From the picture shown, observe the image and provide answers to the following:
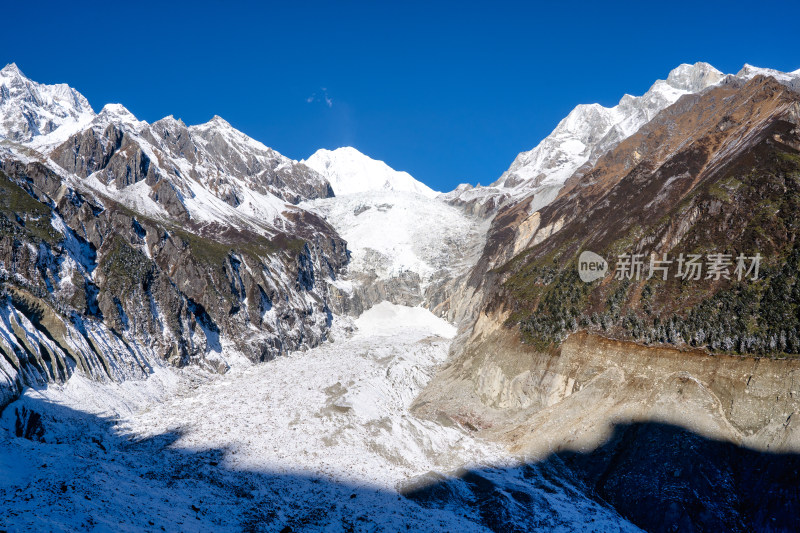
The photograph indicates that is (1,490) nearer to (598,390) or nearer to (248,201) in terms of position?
(598,390)

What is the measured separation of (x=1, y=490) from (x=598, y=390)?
3956 centimetres

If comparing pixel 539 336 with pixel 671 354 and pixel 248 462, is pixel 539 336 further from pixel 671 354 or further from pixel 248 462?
pixel 248 462

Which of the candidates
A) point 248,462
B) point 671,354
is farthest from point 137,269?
point 671,354

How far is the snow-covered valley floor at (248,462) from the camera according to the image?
25.4 meters

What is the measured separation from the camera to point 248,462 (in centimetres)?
3716

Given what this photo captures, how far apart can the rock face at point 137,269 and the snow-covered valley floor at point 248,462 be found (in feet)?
15.4

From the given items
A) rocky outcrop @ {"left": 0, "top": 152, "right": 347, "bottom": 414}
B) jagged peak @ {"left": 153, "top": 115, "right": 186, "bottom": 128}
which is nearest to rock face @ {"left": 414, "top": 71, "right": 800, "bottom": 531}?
rocky outcrop @ {"left": 0, "top": 152, "right": 347, "bottom": 414}

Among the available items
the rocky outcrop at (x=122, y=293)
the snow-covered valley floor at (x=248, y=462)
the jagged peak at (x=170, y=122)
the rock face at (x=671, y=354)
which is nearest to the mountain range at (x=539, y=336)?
the rock face at (x=671, y=354)

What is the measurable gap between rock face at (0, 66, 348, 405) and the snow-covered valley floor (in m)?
4.71

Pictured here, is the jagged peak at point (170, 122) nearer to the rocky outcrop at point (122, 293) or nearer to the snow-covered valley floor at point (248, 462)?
the rocky outcrop at point (122, 293)

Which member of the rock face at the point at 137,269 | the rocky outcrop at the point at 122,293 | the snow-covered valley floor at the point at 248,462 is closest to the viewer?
the snow-covered valley floor at the point at 248,462

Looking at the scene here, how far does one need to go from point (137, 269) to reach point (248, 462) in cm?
4186

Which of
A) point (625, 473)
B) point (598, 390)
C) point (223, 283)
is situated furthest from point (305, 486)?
point (223, 283)

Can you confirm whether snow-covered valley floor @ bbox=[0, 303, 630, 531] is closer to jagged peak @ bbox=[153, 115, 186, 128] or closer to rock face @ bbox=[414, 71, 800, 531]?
rock face @ bbox=[414, 71, 800, 531]
